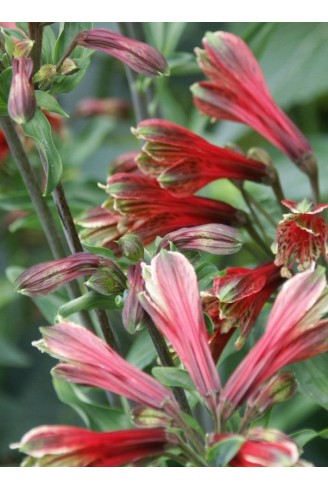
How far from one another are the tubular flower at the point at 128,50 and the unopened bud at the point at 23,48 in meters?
0.05

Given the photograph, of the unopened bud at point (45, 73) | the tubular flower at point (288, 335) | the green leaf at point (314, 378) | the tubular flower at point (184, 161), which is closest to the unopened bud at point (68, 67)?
the unopened bud at point (45, 73)

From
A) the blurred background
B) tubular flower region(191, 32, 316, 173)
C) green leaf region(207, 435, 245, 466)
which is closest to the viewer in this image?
green leaf region(207, 435, 245, 466)

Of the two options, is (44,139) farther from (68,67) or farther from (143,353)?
(143,353)

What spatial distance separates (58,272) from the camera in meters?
0.63

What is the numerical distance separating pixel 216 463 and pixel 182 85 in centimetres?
138

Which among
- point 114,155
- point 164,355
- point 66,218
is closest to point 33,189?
point 66,218

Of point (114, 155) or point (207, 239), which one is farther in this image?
point (114, 155)

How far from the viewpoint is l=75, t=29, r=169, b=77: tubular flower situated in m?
0.67

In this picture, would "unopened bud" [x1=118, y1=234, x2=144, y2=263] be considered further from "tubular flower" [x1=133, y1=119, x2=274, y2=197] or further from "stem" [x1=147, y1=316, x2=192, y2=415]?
"tubular flower" [x1=133, y1=119, x2=274, y2=197]

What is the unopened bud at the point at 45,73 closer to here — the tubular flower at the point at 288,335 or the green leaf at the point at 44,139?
the green leaf at the point at 44,139

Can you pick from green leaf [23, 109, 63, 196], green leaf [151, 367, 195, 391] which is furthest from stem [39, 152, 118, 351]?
green leaf [151, 367, 195, 391]

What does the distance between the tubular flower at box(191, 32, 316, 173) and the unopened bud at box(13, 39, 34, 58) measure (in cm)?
27

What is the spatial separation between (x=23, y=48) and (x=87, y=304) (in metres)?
0.18
